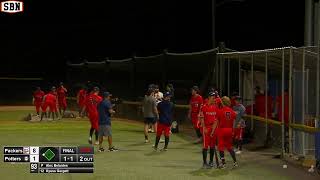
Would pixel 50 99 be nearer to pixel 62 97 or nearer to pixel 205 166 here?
pixel 62 97

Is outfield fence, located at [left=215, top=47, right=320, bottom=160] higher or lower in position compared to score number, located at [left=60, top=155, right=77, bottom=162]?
higher

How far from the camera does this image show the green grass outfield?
520 inches

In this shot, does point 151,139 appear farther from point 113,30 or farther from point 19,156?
point 113,30

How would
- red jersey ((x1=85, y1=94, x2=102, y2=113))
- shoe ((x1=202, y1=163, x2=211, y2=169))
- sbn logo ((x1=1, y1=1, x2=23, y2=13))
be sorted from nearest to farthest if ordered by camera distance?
shoe ((x1=202, y1=163, x2=211, y2=169))
red jersey ((x1=85, y1=94, x2=102, y2=113))
sbn logo ((x1=1, y1=1, x2=23, y2=13))

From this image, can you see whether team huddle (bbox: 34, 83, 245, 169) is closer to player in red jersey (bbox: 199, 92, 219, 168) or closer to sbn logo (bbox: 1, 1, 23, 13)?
player in red jersey (bbox: 199, 92, 219, 168)

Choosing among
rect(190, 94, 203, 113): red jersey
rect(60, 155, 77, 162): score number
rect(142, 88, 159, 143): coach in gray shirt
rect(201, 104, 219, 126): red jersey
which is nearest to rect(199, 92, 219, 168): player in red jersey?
rect(201, 104, 219, 126): red jersey

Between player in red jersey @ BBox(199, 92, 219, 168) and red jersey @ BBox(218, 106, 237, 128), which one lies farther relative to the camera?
player in red jersey @ BBox(199, 92, 219, 168)

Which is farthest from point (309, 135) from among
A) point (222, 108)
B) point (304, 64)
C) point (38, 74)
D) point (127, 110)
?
point (38, 74)

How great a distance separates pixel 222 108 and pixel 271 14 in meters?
45.3

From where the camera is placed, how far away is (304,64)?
52.5 feet

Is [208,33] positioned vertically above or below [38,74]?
above
